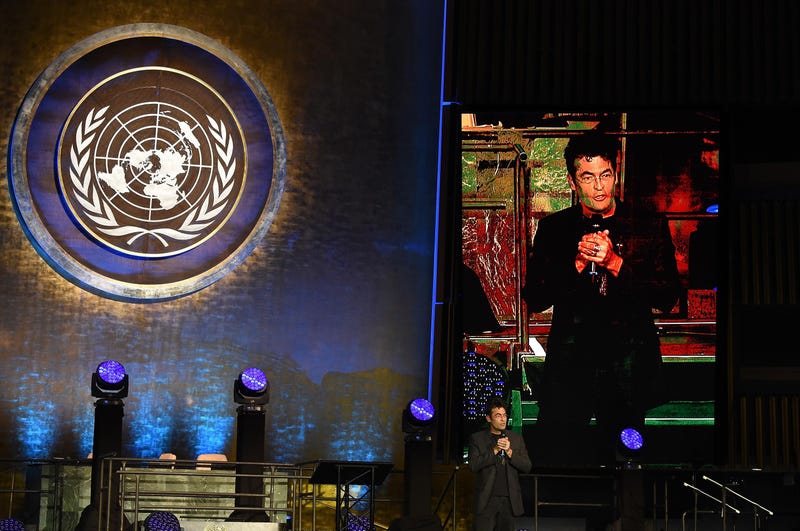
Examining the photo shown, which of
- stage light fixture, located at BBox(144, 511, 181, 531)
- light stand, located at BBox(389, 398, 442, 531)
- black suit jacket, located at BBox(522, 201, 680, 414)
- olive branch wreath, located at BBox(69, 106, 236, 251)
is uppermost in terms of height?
olive branch wreath, located at BBox(69, 106, 236, 251)

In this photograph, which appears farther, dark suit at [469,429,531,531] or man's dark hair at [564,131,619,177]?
man's dark hair at [564,131,619,177]

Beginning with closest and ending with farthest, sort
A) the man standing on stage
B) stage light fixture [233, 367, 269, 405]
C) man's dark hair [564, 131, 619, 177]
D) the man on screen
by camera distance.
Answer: the man standing on stage < stage light fixture [233, 367, 269, 405] < the man on screen < man's dark hair [564, 131, 619, 177]

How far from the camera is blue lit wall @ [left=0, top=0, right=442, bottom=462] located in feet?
30.7

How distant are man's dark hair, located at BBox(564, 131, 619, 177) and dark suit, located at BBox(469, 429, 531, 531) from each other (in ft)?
10.9

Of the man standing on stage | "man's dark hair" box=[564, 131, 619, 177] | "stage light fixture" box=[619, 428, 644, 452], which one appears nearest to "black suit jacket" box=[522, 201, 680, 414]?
"man's dark hair" box=[564, 131, 619, 177]

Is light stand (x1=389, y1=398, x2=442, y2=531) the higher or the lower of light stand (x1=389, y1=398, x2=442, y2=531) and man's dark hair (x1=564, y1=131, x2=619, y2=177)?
the lower

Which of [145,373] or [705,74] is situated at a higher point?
[705,74]

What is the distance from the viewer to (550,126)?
952 cm

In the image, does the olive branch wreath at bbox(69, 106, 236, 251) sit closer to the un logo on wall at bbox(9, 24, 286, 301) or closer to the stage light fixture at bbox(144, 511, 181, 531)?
the un logo on wall at bbox(9, 24, 286, 301)

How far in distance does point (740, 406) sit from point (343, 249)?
3.68m

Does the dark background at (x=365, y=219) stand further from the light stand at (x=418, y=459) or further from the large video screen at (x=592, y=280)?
the light stand at (x=418, y=459)

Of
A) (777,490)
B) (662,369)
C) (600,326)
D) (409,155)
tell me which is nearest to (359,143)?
(409,155)

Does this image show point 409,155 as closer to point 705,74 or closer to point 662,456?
point 705,74

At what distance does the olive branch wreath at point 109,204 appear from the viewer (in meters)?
9.62
